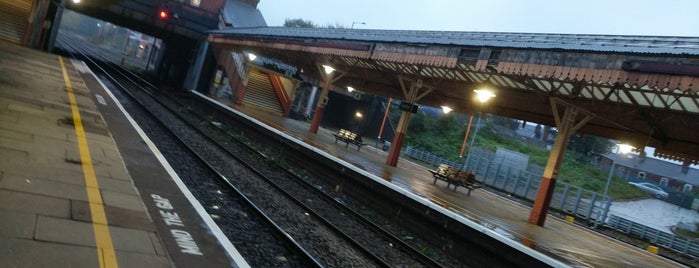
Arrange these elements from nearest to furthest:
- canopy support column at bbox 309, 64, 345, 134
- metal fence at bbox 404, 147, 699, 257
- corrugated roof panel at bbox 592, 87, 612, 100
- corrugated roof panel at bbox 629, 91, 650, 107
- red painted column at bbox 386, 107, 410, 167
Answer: corrugated roof panel at bbox 629, 91, 650, 107 < corrugated roof panel at bbox 592, 87, 612, 100 < metal fence at bbox 404, 147, 699, 257 < red painted column at bbox 386, 107, 410, 167 < canopy support column at bbox 309, 64, 345, 134

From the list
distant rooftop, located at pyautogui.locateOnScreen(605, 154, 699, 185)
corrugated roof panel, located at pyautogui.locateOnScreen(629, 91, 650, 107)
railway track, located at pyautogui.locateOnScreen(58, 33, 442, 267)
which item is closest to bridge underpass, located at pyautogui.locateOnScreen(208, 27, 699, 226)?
corrugated roof panel, located at pyautogui.locateOnScreen(629, 91, 650, 107)

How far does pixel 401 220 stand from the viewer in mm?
11531

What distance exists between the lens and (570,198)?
2045 cm

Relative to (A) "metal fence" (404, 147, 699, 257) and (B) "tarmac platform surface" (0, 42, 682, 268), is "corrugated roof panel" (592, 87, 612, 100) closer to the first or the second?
(B) "tarmac platform surface" (0, 42, 682, 268)

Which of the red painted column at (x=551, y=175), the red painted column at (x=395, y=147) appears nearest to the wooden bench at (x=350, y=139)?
the red painted column at (x=395, y=147)

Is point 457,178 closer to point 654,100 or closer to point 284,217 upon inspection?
point 654,100

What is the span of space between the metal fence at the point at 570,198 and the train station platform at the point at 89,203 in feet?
54.3

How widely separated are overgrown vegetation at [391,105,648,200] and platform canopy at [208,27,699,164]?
21.6m

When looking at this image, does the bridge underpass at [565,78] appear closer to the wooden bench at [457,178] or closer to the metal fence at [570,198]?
the wooden bench at [457,178]

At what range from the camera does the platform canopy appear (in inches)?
357

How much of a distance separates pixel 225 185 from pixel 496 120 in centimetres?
5260

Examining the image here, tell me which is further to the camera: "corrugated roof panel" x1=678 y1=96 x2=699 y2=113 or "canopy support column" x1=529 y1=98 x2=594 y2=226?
"canopy support column" x1=529 y1=98 x2=594 y2=226

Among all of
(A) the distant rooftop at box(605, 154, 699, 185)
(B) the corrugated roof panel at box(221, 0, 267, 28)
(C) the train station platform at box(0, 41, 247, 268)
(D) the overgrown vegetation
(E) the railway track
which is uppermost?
(B) the corrugated roof panel at box(221, 0, 267, 28)

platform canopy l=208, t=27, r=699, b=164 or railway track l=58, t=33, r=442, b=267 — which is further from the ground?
platform canopy l=208, t=27, r=699, b=164
